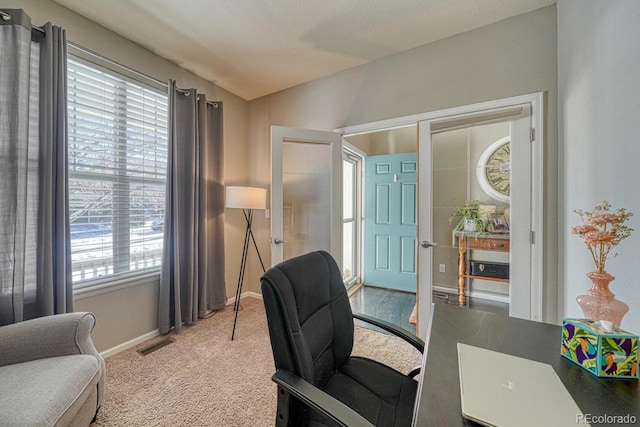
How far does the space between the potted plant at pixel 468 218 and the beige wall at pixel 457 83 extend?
1.41ft

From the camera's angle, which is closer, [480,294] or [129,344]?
[480,294]

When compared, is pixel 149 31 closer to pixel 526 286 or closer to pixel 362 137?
pixel 362 137

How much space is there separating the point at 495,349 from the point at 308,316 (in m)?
0.67

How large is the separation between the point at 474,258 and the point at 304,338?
1.82 meters

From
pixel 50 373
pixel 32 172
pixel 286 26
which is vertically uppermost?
pixel 286 26

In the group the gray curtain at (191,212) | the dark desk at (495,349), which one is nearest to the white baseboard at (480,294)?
the dark desk at (495,349)

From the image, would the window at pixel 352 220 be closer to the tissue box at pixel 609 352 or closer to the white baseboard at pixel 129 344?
the white baseboard at pixel 129 344

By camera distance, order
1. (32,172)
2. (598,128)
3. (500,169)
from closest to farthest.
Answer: (598,128) → (32,172) → (500,169)

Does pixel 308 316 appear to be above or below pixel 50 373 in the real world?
above

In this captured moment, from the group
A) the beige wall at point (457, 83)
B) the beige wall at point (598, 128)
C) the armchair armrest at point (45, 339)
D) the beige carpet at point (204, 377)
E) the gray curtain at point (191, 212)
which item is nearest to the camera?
the beige wall at point (598, 128)

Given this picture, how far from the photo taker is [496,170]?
82.4 inches

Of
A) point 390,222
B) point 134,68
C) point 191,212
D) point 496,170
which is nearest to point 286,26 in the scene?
point 134,68

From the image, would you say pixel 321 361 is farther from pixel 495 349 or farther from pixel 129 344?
pixel 129 344

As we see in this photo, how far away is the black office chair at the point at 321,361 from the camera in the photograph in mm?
852
